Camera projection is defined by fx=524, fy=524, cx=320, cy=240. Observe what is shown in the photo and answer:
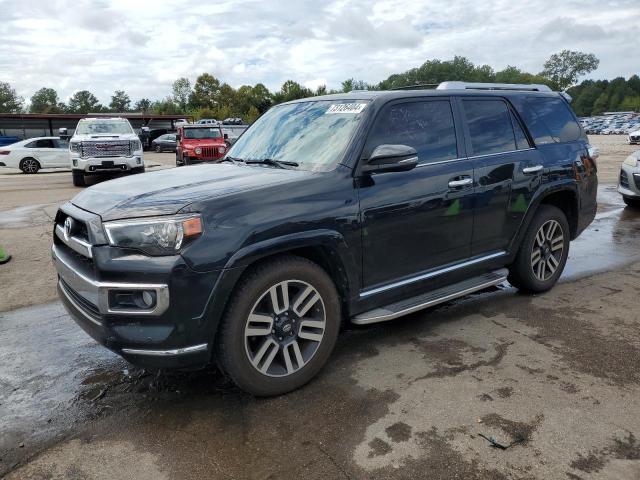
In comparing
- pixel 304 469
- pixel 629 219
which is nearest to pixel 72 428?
pixel 304 469

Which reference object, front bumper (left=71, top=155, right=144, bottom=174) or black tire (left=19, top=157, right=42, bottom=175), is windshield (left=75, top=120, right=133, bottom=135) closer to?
front bumper (left=71, top=155, right=144, bottom=174)

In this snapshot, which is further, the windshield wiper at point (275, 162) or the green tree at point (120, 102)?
the green tree at point (120, 102)

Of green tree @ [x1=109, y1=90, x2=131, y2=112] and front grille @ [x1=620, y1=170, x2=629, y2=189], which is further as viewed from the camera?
green tree @ [x1=109, y1=90, x2=131, y2=112]

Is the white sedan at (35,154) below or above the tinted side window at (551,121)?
below

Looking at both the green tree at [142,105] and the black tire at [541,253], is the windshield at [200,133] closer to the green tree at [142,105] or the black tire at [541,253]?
the black tire at [541,253]

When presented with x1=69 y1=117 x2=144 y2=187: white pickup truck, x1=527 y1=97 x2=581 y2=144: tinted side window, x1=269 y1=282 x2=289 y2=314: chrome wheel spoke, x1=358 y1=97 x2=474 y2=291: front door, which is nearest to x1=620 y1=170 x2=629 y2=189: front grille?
x1=527 y1=97 x2=581 y2=144: tinted side window

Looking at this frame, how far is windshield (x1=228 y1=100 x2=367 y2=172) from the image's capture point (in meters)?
3.68

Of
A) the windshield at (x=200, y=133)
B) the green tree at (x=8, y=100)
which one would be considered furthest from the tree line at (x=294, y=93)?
the windshield at (x=200, y=133)

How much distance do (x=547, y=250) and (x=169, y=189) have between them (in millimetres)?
3624

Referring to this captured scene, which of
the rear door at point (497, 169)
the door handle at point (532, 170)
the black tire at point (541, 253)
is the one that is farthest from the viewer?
the black tire at point (541, 253)

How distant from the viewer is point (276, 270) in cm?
312

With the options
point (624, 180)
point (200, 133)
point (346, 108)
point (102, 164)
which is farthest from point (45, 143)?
point (346, 108)

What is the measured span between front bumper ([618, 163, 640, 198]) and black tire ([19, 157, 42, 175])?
22.3 meters

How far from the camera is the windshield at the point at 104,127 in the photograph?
52.2 ft
